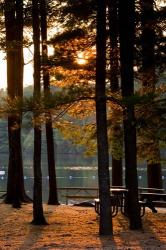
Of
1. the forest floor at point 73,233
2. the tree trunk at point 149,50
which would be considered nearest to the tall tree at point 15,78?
the forest floor at point 73,233

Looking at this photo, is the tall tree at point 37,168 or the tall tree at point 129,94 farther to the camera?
the tall tree at point 37,168

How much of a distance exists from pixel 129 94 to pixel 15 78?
710 centimetres

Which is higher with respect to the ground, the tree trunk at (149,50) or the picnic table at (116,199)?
the tree trunk at (149,50)

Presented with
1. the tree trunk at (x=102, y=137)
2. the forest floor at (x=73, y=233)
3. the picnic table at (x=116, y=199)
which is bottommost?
the forest floor at (x=73, y=233)

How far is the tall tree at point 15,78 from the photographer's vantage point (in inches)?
614

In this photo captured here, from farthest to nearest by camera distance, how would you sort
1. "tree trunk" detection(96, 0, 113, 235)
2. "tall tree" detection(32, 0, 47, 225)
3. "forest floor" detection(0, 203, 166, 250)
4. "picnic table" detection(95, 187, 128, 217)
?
"picnic table" detection(95, 187, 128, 217), "tall tree" detection(32, 0, 47, 225), "tree trunk" detection(96, 0, 113, 235), "forest floor" detection(0, 203, 166, 250)

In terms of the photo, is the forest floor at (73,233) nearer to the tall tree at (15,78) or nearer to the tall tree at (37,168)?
the tall tree at (37,168)

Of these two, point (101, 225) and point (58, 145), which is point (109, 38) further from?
point (58, 145)

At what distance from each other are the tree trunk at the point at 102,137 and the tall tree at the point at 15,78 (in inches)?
141

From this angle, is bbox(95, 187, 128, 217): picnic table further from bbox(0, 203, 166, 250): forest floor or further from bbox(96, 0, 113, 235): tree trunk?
bbox(96, 0, 113, 235): tree trunk

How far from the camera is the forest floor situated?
31.1 ft

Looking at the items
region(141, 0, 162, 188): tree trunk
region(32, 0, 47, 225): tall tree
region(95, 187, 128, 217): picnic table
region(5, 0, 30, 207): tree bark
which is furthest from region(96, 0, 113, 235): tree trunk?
region(5, 0, 30, 207): tree bark

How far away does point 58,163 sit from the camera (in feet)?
407

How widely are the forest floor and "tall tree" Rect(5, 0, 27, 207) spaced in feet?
6.10
